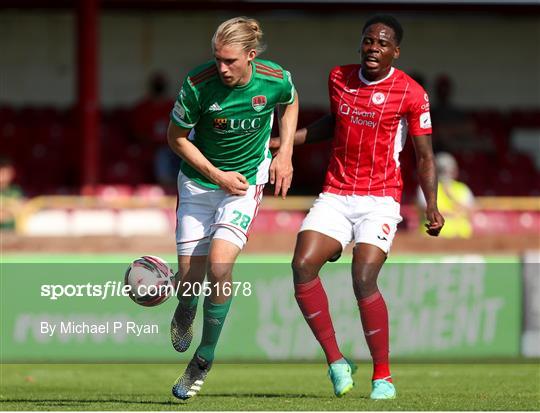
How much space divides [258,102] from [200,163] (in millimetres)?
499

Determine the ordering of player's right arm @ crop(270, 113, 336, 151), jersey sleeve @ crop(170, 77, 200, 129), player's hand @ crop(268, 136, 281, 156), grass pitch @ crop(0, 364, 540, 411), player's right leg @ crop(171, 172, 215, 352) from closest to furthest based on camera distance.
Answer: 1. jersey sleeve @ crop(170, 77, 200, 129)
2. grass pitch @ crop(0, 364, 540, 411)
3. player's right leg @ crop(171, 172, 215, 352)
4. player's hand @ crop(268, 136, 281, 156)
5. player's right arm @ crop(270, 113, 336, 151)

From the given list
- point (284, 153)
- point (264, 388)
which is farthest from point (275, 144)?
point (264, 388)

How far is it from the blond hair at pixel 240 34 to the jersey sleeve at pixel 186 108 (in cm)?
29

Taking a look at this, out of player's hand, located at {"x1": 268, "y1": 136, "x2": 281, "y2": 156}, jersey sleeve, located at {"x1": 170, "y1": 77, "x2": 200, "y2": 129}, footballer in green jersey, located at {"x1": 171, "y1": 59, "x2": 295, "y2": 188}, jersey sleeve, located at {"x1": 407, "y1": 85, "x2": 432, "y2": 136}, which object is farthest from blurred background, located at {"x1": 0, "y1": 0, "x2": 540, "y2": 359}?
jersey sleeve, located at {"x1": 170, "y1": 77, "x2": 200, "y2": 129}

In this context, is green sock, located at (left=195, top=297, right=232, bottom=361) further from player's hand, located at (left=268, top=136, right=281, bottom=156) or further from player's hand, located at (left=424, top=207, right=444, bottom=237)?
player's hand, located at (left=424, top=207, right=444, bottom=237)

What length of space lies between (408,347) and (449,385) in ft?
6.88

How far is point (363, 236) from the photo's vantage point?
8.41 m

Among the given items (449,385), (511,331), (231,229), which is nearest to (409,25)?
(511,331)

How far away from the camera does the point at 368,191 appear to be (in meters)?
8.52

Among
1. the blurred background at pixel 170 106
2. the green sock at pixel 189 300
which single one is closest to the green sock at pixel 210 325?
the green sock at pixel 189 300

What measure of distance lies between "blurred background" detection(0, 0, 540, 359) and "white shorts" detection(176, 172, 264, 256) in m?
4.79

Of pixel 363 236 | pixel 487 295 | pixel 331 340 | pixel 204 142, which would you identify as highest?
pixel 204 142

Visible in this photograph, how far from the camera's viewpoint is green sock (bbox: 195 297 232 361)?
8.27m

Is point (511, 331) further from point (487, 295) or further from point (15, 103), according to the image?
point (15, 103)
